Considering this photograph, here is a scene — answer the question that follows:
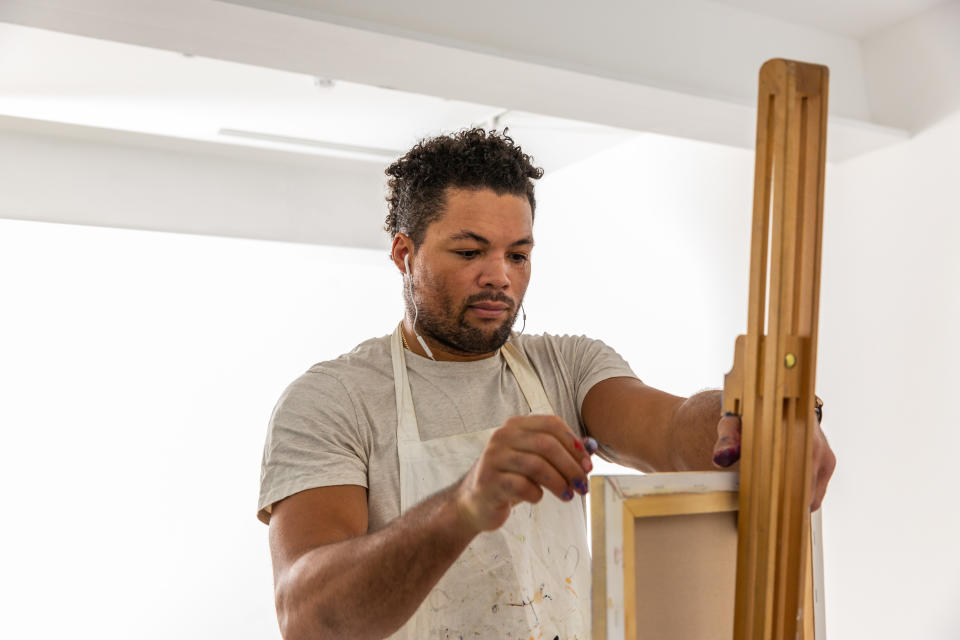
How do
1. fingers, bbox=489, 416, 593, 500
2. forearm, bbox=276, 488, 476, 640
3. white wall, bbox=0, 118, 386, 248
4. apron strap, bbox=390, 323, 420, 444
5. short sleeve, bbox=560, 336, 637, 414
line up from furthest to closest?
white wall, bbox=0, 118, 386, 248 → short sleeve, bbox=560, 336, 637, 414 → apron strap, bbox=390, 323, 420, 444 → forearm, bbox=276, 488, 476, 640 → fingers, bbox=489, 416, 593, 500

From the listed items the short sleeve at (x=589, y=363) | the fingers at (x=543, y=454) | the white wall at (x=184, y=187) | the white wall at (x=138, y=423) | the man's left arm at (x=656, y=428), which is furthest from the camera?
the white wall at (x=138, y=423)

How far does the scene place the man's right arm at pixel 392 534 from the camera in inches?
36.6

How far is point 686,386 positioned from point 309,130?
2.49 m

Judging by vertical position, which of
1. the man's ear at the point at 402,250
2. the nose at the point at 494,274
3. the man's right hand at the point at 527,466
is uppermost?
the man's ear at the point at 402,250

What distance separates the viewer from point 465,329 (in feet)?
5.11

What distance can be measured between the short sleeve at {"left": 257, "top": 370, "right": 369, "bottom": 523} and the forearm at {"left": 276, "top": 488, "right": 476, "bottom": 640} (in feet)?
0.49

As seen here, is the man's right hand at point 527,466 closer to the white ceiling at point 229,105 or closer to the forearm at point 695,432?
the forearm at point 695,432

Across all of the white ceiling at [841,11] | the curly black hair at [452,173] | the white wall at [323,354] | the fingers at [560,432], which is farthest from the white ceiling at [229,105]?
the fingers at [560,432]

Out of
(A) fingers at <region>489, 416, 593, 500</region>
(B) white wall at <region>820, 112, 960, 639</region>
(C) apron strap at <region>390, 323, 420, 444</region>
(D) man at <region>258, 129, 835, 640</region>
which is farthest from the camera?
(B) white wall at <region>820, 112, 960, 639</region>

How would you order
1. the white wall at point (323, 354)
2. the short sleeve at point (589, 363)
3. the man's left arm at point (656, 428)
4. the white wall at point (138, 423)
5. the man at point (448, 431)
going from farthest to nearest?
the white wall at point (138, 423) → the white wall at point (323, 354) → the short sleeve at point (589, 363) → the man's left arm at point (656, 428) → the man at point (448, 431)

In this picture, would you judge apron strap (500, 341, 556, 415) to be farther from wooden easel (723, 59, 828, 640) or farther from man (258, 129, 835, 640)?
wooden easel (723, 59, 828, 640)

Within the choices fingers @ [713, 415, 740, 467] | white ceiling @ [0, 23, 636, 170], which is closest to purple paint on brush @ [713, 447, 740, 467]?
fingers @ [713, 415, 740, 467]

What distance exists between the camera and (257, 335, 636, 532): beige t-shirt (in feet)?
4.59

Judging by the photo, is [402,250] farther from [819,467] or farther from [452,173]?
[819,467]
